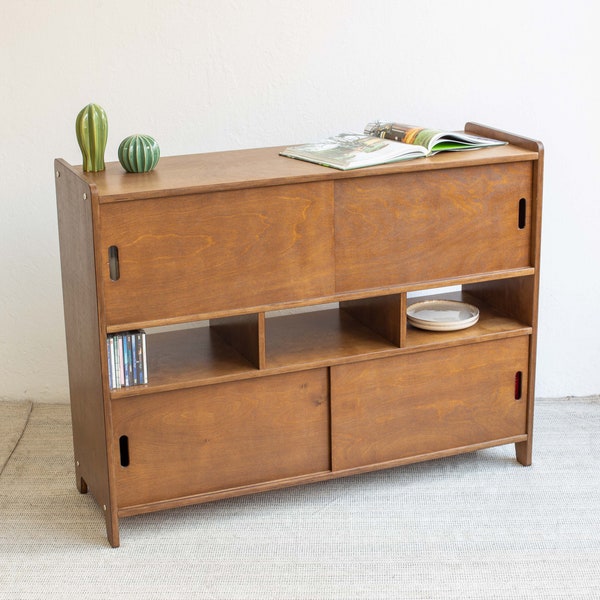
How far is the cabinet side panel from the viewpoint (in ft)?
8.17

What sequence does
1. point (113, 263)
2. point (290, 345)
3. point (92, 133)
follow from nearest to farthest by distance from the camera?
point (113, 263), point (92, 133), point (290, 345)

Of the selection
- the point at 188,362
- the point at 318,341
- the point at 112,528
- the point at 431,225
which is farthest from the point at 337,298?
the point at 112,528

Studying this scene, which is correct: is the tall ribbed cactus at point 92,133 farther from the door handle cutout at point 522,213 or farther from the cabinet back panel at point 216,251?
the door handle cutout at point 522,213

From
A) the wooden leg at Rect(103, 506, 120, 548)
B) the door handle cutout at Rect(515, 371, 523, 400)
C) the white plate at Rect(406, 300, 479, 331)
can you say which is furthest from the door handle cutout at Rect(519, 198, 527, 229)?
the wooden leg at Rect(103, 506, 120, 548)

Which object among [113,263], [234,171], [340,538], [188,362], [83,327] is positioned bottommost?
[340,538]

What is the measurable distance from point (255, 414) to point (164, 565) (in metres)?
0.46

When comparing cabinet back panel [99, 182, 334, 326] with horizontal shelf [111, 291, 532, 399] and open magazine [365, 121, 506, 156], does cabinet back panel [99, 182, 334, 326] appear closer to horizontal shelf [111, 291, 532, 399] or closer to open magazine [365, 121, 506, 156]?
horizontal shelf [111, 291, 532, 399]

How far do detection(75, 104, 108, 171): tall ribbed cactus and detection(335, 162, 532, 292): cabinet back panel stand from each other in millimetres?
620

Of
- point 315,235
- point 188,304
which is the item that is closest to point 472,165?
point 315,235

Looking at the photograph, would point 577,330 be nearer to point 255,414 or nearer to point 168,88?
point 255,414

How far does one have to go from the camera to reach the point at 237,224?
254 cm

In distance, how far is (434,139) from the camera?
→ 2.74m

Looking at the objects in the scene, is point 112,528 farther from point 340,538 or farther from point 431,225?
point 431,225

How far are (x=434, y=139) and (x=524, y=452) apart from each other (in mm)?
1010
